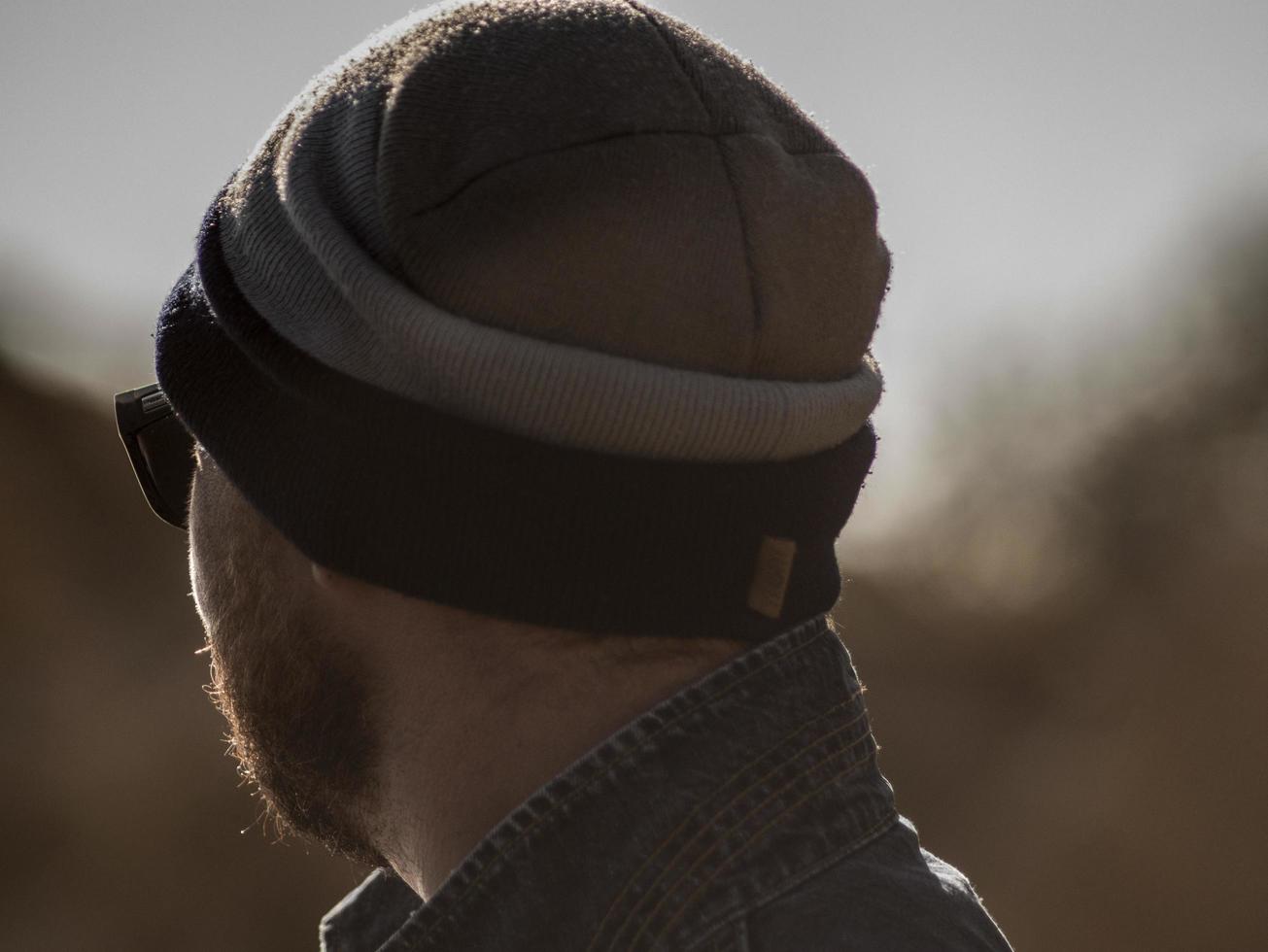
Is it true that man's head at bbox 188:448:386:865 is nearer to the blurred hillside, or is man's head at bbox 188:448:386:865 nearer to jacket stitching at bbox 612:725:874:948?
jacket stitching at bbox 612:725:874:948

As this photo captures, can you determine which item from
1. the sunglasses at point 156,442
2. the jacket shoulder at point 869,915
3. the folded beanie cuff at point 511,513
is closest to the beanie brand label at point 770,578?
the folded beanie cuff at point 511,513

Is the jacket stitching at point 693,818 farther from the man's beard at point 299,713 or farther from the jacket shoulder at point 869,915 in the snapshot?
the man's beard at point 299,713

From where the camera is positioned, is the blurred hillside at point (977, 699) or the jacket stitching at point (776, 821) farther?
the blurred hillside at point (977, 699)

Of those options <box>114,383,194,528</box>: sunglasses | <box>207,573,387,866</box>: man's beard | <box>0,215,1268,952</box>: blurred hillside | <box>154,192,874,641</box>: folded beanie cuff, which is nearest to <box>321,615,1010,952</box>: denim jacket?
<box>154,192,874,641</box>: folded beanie cuff

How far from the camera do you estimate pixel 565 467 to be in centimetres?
145

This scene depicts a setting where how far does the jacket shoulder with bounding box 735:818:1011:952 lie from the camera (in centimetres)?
129

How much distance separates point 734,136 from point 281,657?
926mm

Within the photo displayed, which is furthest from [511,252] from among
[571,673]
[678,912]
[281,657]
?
[678,912]

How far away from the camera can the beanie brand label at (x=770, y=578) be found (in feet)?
5.01

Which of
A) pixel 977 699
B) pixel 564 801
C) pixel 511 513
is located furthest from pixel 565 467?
pixel 977 699

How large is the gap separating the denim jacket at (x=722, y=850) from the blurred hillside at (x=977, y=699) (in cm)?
467

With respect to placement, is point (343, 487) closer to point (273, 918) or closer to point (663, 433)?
point (663, 433)

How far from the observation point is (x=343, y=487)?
1.48m

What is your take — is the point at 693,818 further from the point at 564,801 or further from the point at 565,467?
the point at 565,467
